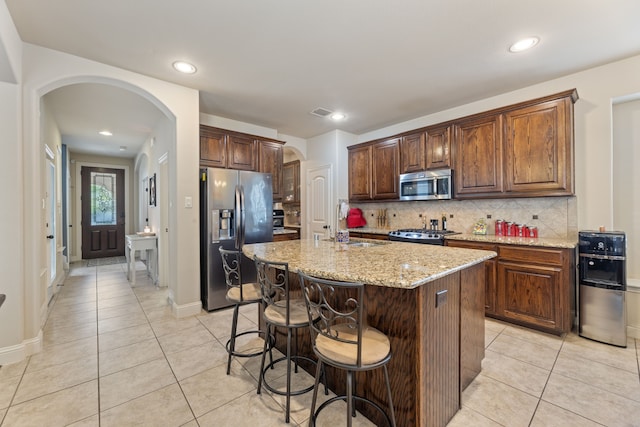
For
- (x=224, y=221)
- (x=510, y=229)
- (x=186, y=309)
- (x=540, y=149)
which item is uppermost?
(x=540, y=149)

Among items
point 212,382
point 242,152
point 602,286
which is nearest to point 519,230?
point 602,286

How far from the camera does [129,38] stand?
2.32 m

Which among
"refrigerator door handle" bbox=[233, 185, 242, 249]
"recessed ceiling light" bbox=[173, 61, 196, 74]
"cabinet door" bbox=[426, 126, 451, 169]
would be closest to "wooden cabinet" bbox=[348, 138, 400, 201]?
"cabinet door" bbox=[426, 126, 451, 169]

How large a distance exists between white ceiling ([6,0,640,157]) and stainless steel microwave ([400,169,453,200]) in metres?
1.01

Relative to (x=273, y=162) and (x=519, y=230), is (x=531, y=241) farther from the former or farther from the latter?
(x=273, y=162)

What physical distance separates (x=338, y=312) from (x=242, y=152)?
3170 millimetres

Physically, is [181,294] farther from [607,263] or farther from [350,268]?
[607,263]

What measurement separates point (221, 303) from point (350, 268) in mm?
2553

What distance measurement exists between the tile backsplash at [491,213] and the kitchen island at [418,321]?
6.18 feet

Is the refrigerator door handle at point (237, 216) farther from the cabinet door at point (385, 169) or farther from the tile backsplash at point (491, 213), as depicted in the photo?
the tile backsplash at point (491, 213)

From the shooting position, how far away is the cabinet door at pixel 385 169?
14.2 ft

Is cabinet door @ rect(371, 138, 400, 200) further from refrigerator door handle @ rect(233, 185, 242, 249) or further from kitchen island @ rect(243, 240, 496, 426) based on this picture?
kitchen island @ rect(243, 240, 496, 426)

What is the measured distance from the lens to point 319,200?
526 cm

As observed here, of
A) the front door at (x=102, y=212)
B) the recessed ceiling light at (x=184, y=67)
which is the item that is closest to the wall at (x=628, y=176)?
the recessed ceiling light at (x=184, y=67)
